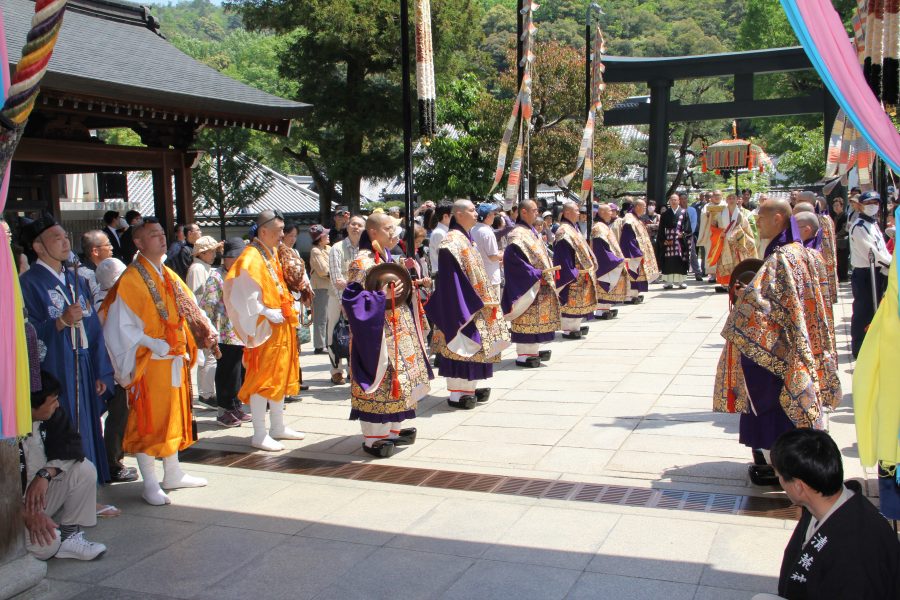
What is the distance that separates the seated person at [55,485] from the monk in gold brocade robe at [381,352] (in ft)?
6.08

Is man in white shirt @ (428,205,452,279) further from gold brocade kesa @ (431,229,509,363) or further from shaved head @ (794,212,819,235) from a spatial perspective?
shaved head @ (794,212,819,235)

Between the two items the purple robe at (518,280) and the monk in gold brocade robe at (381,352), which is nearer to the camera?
the monk in gold brocade robe at (381,352)

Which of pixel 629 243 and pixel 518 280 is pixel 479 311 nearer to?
pixel 518 280

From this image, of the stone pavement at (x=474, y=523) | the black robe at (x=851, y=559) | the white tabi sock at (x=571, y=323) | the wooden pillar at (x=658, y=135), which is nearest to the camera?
the black robe at (x=851, y=559)

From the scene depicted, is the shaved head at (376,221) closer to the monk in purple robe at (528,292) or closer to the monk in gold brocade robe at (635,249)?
the monk in purple robe at (528,292)

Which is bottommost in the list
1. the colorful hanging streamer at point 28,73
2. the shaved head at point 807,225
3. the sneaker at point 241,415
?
the sneaker at point 241,415

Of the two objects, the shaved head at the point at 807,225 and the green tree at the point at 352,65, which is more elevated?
the green tree at the point at 352,65

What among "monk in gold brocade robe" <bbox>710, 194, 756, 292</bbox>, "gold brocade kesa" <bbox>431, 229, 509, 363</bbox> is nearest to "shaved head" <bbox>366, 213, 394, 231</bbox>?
"gold brocade kesa" <bbox>431, 229, 509, 363</bbox>

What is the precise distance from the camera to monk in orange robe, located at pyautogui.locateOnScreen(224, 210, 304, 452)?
5859 mm

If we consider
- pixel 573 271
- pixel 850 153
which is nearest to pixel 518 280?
pixel 573 271

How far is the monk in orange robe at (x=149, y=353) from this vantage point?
4.91 meters

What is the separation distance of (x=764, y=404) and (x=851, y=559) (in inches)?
88.1

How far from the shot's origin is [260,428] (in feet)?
20.0

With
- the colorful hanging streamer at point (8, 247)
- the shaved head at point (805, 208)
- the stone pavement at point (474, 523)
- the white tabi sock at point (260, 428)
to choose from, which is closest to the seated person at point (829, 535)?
the stone pavement at point (474, 523)
